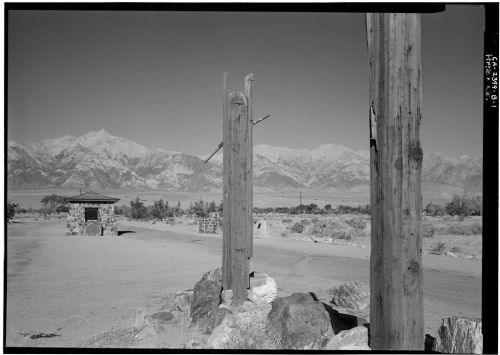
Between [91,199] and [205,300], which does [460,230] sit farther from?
[205,300]

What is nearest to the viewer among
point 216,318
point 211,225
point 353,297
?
point 216,318

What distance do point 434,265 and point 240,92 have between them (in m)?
7.32

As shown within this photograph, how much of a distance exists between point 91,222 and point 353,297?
1568cm

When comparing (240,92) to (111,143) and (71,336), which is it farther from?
(111,143)

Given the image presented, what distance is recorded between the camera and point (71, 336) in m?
4.99

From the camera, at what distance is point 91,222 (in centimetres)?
1927

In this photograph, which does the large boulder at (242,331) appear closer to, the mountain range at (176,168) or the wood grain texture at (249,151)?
the wood grain texture at (249,151)

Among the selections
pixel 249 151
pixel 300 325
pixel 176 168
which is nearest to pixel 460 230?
pixel 249 151

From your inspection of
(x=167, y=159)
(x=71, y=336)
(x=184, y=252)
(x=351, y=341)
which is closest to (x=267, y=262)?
(x=184, y=252)

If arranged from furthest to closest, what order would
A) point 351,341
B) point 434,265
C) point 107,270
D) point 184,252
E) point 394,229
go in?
point 184,252, point 434,265, point 107,270, point 351,341, point 394,229

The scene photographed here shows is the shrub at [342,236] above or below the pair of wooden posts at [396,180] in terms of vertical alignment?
below

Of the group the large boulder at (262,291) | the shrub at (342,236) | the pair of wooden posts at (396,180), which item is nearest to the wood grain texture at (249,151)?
the large boulder at (262,291)

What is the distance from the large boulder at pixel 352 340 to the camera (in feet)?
11.3

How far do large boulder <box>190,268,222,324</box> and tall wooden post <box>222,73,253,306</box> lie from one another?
0.15 m
